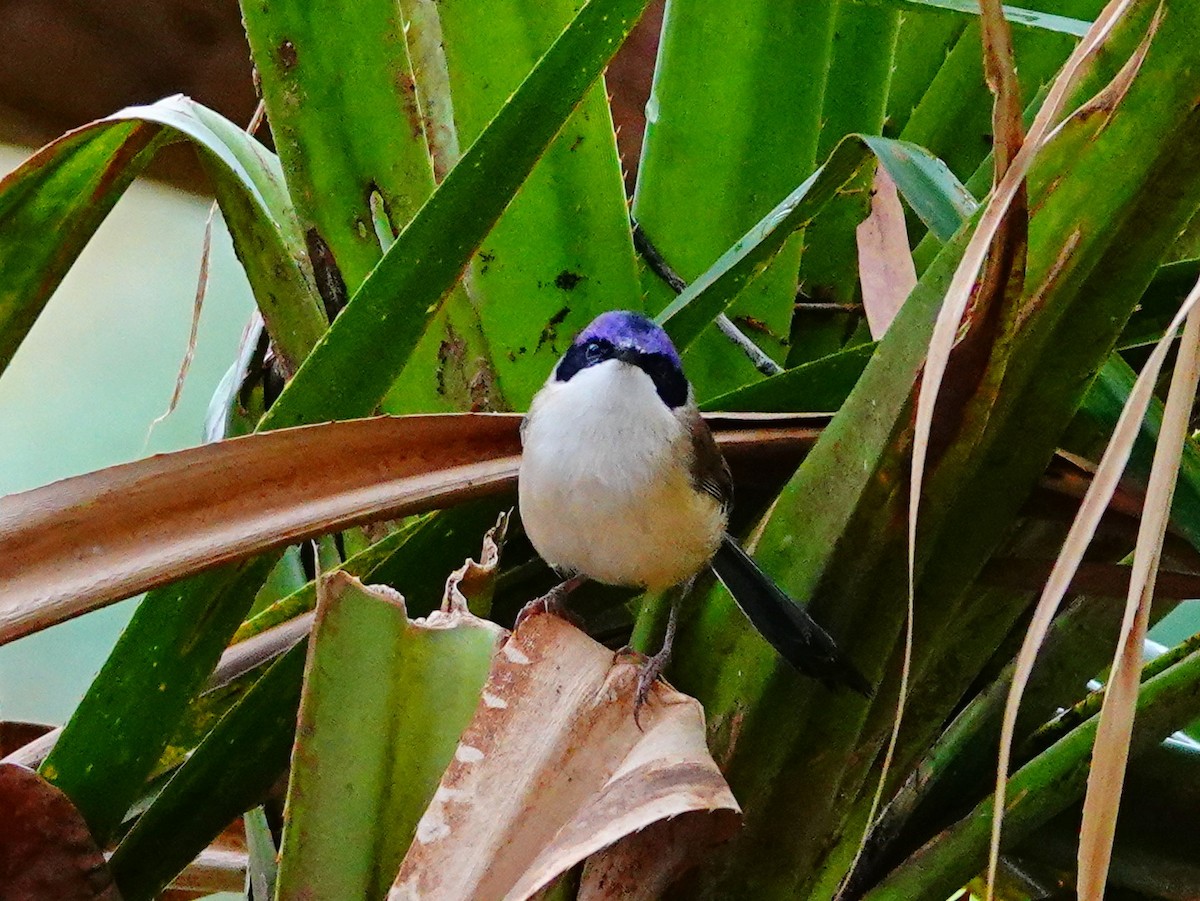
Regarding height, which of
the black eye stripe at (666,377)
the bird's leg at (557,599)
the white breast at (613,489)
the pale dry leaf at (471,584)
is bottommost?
the bird's leg at (557,599)

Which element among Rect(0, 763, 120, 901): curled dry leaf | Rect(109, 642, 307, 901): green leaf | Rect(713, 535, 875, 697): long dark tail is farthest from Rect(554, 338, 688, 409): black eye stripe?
Rect(0, 763, 120, 901): curled dry leaf

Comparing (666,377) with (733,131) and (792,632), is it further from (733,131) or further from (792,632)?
(792,632)

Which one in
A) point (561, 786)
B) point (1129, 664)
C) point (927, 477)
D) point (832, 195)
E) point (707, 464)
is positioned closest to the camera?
point (1129, 664)

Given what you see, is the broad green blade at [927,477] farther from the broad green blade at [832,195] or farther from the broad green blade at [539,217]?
the broad green blade at [539,217]

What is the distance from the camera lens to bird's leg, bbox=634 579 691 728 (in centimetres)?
49

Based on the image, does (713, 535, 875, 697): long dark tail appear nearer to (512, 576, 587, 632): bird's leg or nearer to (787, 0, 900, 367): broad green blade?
(512, 576, 587, 632): bird's leg

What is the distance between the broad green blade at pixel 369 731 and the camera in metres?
0.47

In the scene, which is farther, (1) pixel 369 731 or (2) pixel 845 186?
(2) pixel 845 186

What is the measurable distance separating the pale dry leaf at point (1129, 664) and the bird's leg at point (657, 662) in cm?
20

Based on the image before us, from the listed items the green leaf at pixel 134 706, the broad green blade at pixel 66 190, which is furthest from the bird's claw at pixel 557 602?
the broad green blade at pixel 66 190

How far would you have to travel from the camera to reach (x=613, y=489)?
32.7 inches

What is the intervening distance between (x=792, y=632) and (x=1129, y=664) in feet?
0.71

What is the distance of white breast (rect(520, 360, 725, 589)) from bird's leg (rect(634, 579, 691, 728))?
0.06 feet

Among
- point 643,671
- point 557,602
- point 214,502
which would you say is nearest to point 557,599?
point 557,602
